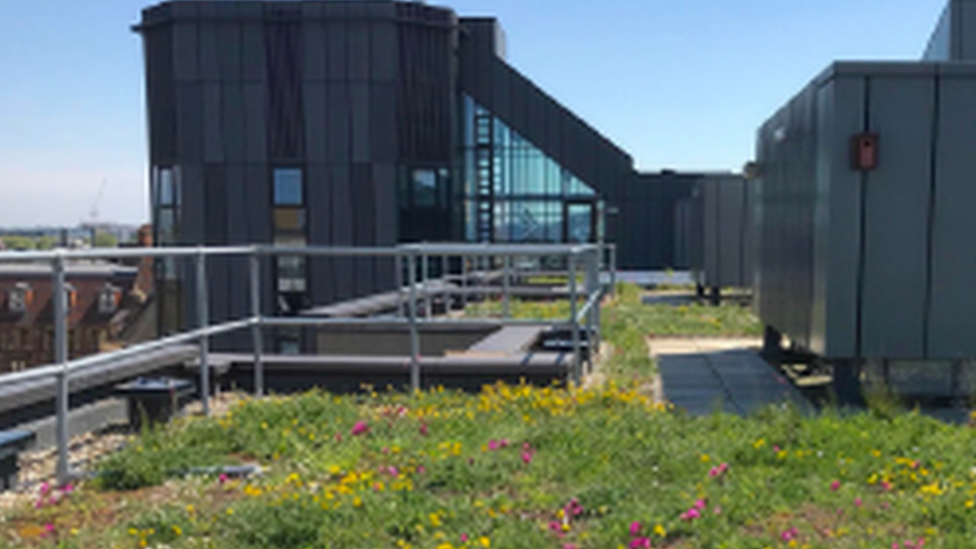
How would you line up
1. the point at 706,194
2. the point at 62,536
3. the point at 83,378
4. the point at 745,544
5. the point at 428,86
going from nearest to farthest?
1. the point at 745,544
2. the point at 62,536
3. the point at 83,378
4. the point at 706,194
5. the point at 428,86

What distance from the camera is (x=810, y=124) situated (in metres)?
7.53

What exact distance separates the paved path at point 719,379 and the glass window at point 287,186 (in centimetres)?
Result: 2165

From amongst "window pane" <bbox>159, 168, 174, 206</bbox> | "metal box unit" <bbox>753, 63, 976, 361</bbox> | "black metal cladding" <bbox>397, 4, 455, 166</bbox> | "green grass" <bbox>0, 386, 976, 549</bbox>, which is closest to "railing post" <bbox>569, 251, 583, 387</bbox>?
"green grass" <bbox>0, 386, 976, 549</bbox>

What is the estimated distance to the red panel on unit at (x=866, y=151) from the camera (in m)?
6.80

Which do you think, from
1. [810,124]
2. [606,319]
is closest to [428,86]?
[606,319]

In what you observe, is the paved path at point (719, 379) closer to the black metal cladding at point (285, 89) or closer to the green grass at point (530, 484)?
the green grass at point (530, 484)

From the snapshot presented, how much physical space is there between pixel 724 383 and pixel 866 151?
278 centimetres

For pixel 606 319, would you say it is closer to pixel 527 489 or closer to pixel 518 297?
pixel 518 297

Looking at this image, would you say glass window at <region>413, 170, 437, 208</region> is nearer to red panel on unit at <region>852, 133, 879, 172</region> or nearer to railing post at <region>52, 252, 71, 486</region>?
red panel on unit at <region>852, 133, 879, 172</region>

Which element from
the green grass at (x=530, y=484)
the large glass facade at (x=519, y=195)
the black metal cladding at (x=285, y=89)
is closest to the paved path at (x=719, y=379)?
the green grass at (x=530, y=484)

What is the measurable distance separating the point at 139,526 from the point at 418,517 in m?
1.32

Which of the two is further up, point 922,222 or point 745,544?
point 922,222

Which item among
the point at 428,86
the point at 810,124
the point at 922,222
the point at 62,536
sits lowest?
the point at 62,536

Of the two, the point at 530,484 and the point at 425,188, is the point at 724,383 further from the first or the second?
the point at 425,188
